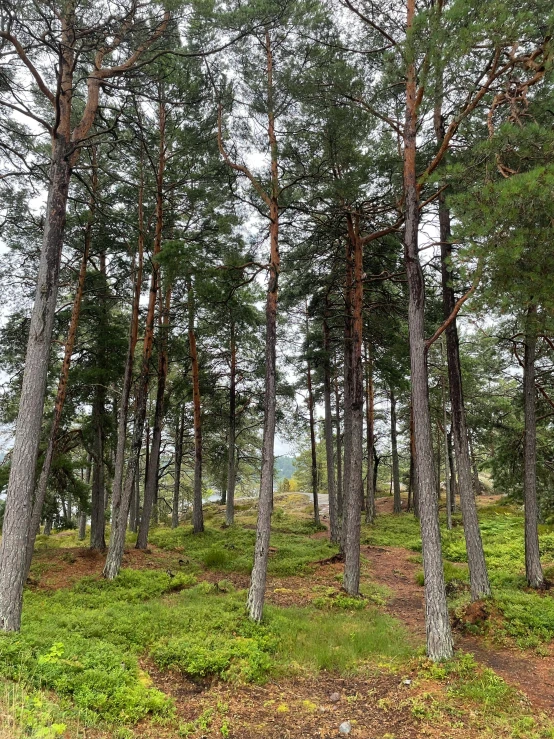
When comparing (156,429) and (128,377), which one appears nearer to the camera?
(128,377)

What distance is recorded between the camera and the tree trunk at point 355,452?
33.1 ft

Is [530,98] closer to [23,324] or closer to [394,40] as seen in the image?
[394,40]

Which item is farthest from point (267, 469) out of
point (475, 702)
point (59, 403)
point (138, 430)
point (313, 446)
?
point (313, 446)

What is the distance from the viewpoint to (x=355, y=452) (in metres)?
10.6

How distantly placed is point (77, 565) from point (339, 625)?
8.00 metres

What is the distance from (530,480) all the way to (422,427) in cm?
484

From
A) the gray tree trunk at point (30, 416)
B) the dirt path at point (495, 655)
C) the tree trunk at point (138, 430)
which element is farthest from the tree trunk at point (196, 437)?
the gray tree trunk at point (30, 416)

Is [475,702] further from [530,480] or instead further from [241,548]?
[241,548]

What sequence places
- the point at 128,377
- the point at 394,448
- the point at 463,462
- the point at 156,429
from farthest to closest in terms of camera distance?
the point at 394,448
the point at 156,429
the point at 128,377
the point at 463,462

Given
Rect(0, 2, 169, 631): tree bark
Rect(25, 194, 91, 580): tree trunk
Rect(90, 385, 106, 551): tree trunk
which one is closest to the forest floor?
Rect(0, 2, 169, 631): tree bark

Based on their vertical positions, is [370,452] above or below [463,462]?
above

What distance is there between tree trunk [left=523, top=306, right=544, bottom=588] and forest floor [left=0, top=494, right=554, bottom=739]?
456 millimetres

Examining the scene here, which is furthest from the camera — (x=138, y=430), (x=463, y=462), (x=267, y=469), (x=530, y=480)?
(x=138, y=430)

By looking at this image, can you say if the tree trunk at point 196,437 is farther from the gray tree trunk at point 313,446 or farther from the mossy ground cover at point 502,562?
the mossy ground cover at point 502,562
